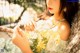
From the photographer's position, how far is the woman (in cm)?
137

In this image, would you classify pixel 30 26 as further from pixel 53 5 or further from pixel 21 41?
pixel 53 5

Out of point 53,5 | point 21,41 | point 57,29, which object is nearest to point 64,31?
point 57,29

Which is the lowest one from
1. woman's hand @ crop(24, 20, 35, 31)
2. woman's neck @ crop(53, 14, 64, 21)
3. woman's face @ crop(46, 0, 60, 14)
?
woman's hand @ crop(24, 20, 35, 31)

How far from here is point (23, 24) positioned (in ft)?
4.60

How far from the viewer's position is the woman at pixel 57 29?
1365 mm

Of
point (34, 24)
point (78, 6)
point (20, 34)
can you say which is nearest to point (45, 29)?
point (34, 24)

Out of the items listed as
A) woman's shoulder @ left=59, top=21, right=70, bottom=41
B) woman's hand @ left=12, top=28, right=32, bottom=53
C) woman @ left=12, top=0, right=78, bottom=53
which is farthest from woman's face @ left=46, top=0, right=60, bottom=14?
woman's hand @ left=12, top=28, right=32, bottom=53

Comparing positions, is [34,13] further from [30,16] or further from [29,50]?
[29,50]

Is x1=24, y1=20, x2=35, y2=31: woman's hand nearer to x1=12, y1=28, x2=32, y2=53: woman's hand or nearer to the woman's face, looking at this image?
x1=12, y1=28, x2=32, y2=53: woman's hand

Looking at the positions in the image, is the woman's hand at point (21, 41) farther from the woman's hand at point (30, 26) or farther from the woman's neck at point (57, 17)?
the woman's neck at point (57, 17)

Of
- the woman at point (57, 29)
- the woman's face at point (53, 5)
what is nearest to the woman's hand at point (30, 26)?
the woman at point (57, 29)

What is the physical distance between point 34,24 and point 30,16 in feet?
0.23

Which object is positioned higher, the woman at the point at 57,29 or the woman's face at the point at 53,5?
the woman's face at the point at 53,5

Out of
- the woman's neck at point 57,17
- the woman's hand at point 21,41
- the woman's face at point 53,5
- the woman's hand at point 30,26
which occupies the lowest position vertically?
the woman's hand at point 21,41
